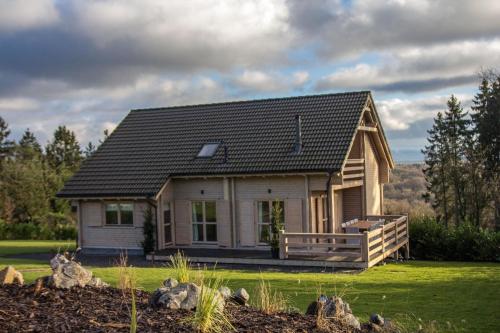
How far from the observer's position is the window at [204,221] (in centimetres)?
2362

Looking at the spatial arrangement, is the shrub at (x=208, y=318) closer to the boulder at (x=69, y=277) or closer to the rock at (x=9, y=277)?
the boulder at (x=69, y=277)

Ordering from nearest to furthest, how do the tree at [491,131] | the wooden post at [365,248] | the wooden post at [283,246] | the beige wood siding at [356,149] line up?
the wooden post at [365,248]
the wooden post at [283,246]
the beige wood siding at [356,149]
the tree at [491,131]

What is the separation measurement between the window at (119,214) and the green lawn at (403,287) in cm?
385

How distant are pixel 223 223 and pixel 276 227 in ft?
10.2

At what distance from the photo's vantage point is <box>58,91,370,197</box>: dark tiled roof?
73.5 ft

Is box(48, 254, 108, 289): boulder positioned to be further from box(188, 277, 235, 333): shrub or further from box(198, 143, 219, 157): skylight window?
box(198, 143, 219, 157): skylight window

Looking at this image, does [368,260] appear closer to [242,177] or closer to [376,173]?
[242,177]

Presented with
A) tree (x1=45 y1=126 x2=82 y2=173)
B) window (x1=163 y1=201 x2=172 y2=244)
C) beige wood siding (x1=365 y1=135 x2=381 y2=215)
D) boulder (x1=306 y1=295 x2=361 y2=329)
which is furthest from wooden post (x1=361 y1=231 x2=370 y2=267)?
tree (x1=45 y1=126 x2=82 y2=173)

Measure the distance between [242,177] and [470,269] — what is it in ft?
28.7

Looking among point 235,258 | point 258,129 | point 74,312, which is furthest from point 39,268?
point 74,312

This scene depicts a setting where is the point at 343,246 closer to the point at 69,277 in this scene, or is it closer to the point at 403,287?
the point at 403,287

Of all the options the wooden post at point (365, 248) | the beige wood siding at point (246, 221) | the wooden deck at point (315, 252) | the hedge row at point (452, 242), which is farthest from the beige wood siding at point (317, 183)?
the hedge row at point (452, 242)

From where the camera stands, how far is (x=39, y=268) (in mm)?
19781

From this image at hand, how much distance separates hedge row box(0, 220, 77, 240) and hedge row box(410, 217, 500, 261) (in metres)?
21.0
